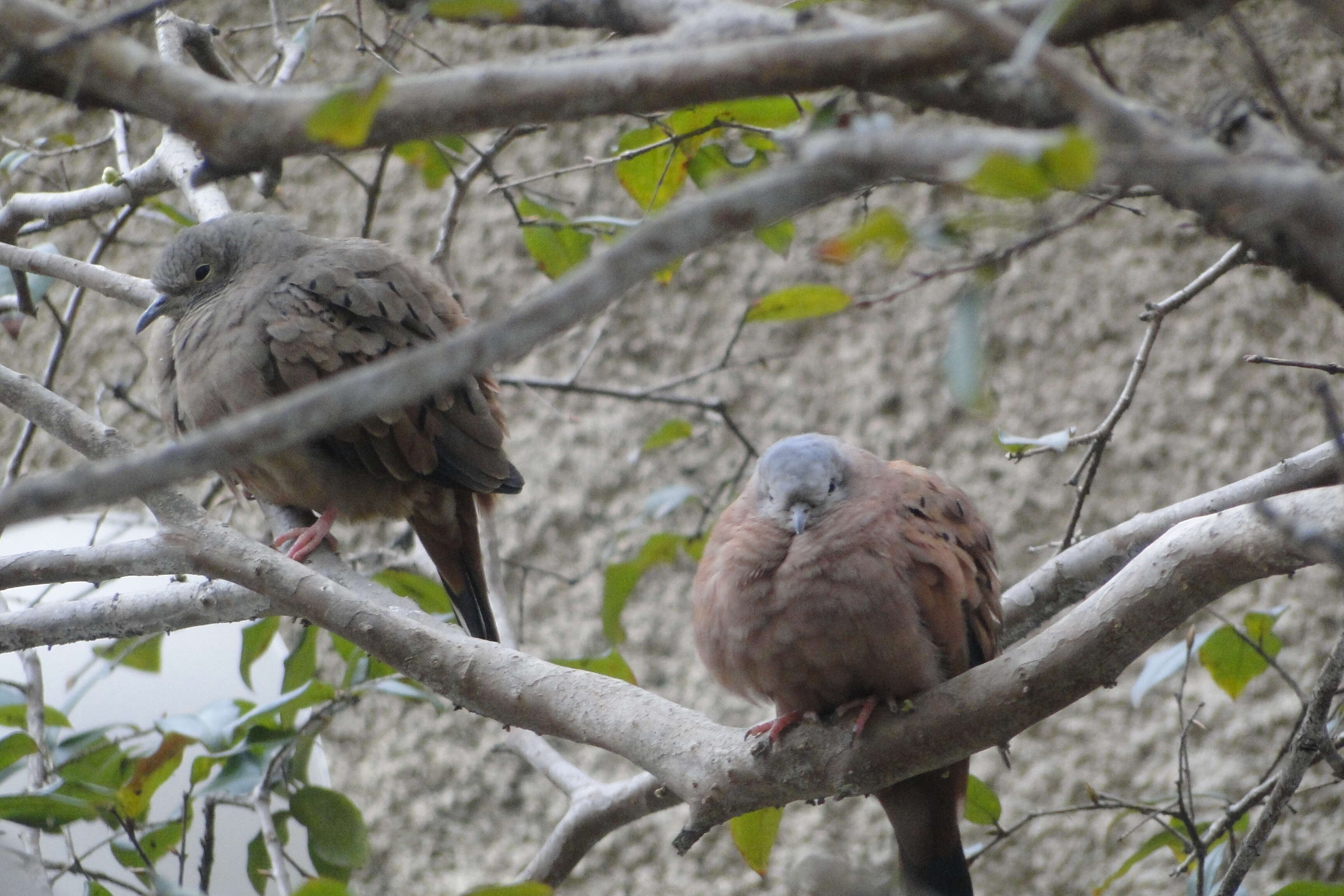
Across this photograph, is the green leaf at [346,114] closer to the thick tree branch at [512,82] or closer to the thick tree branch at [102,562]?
the thick tree branch at [512,82]

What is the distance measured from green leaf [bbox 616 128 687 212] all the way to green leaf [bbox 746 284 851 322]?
1.81 feet

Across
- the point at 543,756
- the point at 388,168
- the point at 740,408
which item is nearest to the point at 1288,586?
the point at 740,408

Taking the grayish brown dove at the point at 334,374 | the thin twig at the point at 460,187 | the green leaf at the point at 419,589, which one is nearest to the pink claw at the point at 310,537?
the grayish brown dove at the point at 334,374

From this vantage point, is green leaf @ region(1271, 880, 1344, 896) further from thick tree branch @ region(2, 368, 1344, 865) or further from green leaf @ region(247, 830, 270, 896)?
green leaf @ region(247, 830, 270, 896)

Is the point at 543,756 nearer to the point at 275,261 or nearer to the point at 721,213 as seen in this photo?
the point at 275,261

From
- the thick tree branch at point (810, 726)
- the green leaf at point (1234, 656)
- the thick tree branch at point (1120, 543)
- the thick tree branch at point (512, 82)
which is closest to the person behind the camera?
the thick tree branch at point (512, 82)

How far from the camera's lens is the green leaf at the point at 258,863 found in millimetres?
1897

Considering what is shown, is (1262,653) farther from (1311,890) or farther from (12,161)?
(12,161)

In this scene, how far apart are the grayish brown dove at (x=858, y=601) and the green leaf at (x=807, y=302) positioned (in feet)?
1.21

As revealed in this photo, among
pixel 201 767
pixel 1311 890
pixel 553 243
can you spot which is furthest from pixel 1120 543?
pixel 201 767

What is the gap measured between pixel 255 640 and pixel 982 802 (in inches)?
48.0

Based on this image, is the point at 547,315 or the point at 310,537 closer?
the point at 547,315

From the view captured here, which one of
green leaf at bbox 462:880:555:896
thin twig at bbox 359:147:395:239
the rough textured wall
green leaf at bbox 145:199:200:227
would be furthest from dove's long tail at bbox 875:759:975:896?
green leaf at bbox 145:199:200:227

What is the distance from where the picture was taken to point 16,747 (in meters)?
1.68
